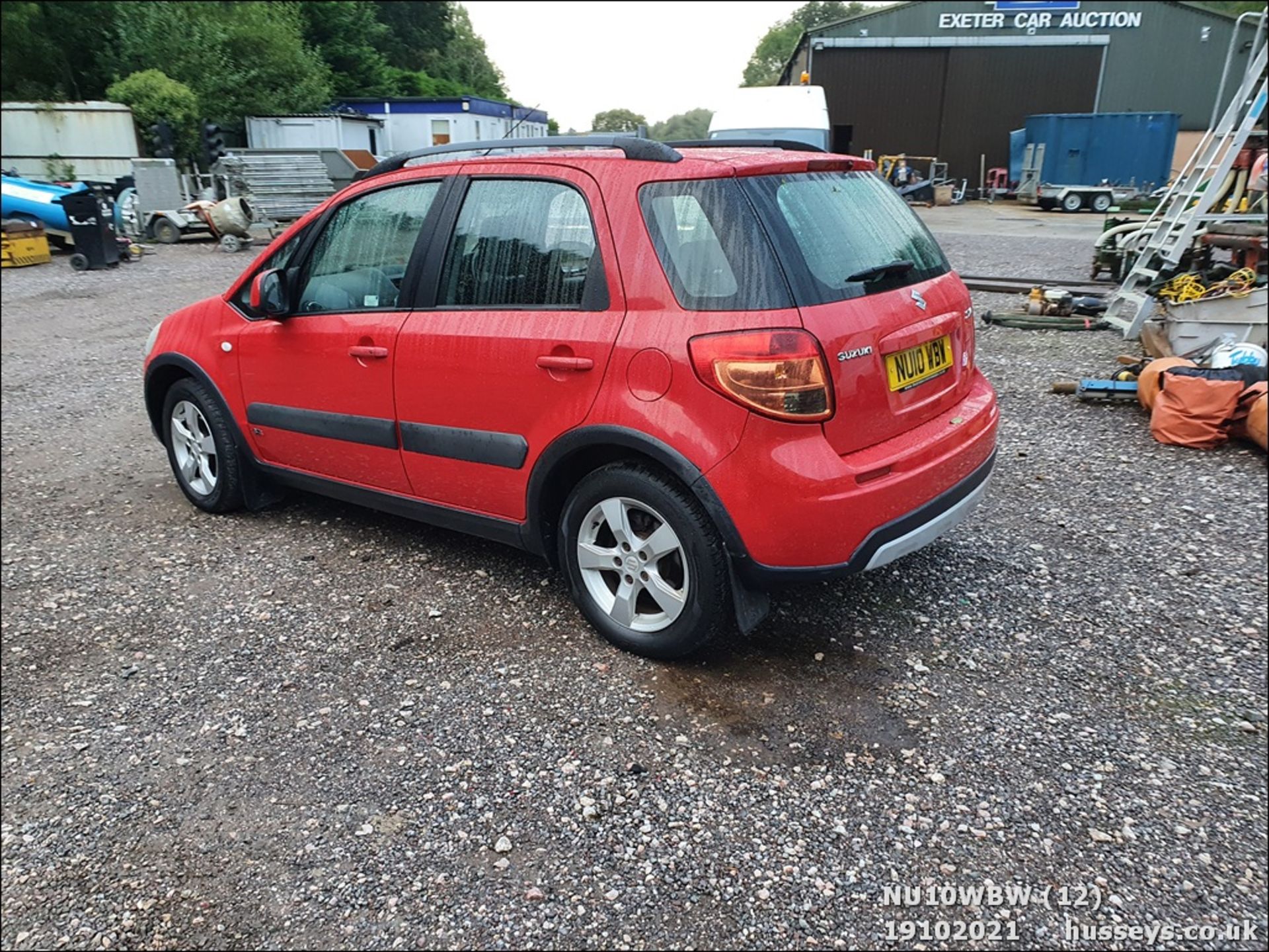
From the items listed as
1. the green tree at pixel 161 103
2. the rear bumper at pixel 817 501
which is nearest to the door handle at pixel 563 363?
the rear bumper at pixel 817 501

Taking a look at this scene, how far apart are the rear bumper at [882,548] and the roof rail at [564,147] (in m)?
1.44

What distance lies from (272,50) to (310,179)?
15967 millimetres

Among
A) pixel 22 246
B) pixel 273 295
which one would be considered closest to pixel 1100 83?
pixel 22 246

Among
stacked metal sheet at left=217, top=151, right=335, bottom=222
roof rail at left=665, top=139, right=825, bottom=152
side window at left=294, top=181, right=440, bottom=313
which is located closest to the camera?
roof rail at left=665, top=139, right=825, bottom=152

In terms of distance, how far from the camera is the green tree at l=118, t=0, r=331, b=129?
31.3 metres

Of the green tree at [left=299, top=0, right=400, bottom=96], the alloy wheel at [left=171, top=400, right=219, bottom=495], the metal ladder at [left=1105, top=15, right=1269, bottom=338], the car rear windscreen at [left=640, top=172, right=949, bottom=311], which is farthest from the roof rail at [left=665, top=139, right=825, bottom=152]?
the green tree at [left=299, top=0, right=400, bottom=96]

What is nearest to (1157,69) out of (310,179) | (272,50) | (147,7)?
(310,179)

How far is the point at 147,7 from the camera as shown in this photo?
3183 centimetres

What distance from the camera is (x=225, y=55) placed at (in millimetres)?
32906

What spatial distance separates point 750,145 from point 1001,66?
35848 millimetres

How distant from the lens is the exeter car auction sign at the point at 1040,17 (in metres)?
33.3

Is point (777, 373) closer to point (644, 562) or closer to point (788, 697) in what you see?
point (644, 562)

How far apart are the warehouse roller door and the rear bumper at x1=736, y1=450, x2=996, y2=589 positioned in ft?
115

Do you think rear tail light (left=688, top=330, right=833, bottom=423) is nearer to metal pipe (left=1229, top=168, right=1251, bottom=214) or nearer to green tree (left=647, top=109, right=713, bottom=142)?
metal pipe (left=1229, top=168, right=1251, bottom=214)
